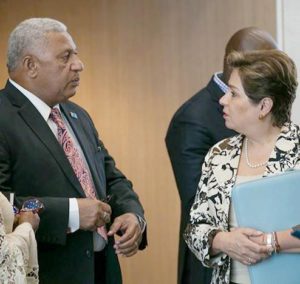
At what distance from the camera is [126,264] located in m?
4.66

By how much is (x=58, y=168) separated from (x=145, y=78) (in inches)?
86.7

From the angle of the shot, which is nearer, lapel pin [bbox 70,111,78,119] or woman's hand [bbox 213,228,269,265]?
woman's hand [bbox 213,228,269,265]

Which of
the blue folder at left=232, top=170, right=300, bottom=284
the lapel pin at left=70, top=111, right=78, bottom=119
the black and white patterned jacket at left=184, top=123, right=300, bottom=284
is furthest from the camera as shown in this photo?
the lapel pin at left=70, top=111, right=78, bottom=119

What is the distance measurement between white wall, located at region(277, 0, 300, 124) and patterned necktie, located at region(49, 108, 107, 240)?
5.69ft

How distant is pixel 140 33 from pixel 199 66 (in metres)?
0.50

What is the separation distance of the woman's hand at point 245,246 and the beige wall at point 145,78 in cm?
231

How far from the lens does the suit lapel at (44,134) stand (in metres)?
2.44

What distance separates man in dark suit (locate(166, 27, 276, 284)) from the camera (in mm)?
2646

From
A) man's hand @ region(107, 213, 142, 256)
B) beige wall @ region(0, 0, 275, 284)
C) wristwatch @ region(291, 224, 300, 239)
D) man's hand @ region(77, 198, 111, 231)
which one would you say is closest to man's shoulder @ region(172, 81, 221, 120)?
man's hand @ region(107, 213, 142, 256)

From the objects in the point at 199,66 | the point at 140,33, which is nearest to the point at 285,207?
the point at 199,66

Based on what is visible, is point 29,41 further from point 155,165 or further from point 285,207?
point 155,165

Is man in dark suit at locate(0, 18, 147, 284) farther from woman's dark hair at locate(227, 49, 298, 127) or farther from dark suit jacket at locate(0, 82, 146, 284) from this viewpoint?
woman's dark hair at locate(227, 49, 298, 127)

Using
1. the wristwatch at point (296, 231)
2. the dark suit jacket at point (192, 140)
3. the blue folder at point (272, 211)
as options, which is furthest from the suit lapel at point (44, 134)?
the wristwatch at point (296, 231)

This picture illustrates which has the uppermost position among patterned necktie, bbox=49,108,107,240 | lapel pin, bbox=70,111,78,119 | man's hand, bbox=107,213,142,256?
lapel pin, bbox=70,111,78,119
